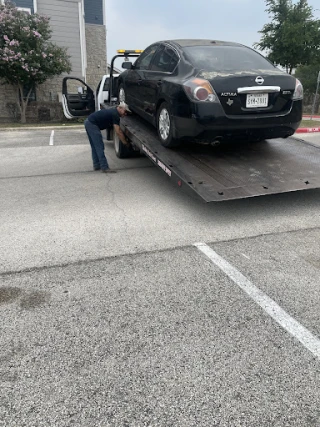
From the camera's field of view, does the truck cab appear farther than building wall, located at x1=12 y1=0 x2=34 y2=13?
No

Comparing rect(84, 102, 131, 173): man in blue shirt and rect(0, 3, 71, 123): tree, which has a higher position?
rect(0, 3, 71, 123): tree

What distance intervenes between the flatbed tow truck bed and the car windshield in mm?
1098

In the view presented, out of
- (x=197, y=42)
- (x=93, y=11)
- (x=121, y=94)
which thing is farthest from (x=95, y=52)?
(x=197, y=42)

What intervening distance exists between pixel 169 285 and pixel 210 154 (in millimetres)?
3147

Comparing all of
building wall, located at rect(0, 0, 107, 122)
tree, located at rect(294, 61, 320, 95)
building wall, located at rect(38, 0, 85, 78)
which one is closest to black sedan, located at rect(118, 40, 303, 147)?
building wall, located at rect(0, 0, 107, 122)

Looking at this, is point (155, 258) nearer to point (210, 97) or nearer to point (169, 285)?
point (169, 285)

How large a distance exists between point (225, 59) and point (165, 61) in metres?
1.01

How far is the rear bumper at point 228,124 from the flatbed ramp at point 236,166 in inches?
17.0

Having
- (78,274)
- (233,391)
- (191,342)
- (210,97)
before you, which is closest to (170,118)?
(210,97)

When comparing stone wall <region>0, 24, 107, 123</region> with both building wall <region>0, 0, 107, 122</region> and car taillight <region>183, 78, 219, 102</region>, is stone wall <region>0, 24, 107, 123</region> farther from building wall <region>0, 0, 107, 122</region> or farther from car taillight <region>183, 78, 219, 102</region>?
car taillight <region>183, 78, 219, 102</region>

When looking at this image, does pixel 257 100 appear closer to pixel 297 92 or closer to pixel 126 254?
pixel 297 92

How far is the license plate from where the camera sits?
489 cm

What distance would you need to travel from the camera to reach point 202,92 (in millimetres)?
4805

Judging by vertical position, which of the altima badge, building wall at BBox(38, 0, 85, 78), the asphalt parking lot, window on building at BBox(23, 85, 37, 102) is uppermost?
building wall at BBox(38, 0, 85, 78)
